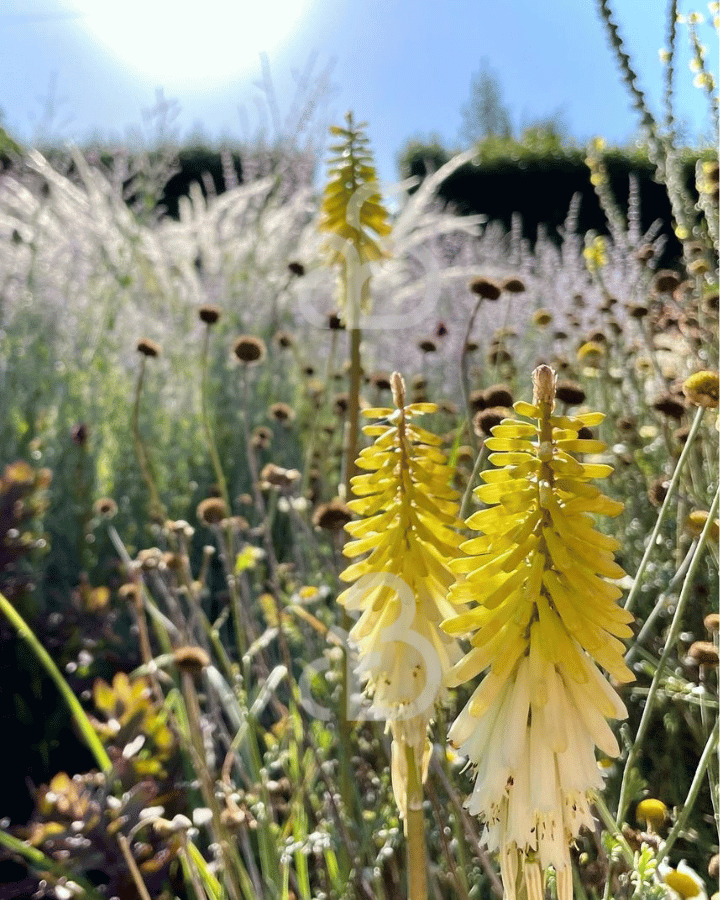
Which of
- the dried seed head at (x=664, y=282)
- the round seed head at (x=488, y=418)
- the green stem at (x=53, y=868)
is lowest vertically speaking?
the green stem at (x=53, y=868)

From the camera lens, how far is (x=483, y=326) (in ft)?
16.7

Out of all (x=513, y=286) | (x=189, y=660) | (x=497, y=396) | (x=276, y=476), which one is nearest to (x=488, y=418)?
(x=497, y=396)

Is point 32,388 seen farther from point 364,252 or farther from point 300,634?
point 364,252

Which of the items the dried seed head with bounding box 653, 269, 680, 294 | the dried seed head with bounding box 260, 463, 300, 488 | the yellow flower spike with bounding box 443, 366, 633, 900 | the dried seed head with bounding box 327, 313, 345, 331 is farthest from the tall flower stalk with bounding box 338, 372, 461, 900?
the dried seed head with bounding box 653, 269, 680, 294

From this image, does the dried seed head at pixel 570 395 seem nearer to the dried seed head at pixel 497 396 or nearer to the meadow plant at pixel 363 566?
the meadow plant at pixel 363 566

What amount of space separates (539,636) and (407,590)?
20 cm

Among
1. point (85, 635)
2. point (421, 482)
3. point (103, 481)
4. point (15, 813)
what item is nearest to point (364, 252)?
point (421, 482)

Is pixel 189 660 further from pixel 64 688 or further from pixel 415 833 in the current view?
pixel 415 833

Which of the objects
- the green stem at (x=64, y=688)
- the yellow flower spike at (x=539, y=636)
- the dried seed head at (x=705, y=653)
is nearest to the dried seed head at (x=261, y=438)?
the green stem at (x=64, y=688)

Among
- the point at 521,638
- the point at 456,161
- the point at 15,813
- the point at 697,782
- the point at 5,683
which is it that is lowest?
the point at 15,813

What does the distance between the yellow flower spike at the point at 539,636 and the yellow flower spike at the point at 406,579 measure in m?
0.12

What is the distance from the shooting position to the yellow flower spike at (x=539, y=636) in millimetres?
854

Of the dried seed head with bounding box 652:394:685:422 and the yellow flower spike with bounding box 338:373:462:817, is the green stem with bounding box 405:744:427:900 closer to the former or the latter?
the yellow flower spike with bounding box 338:373:462:817

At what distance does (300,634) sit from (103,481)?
5.82ft
